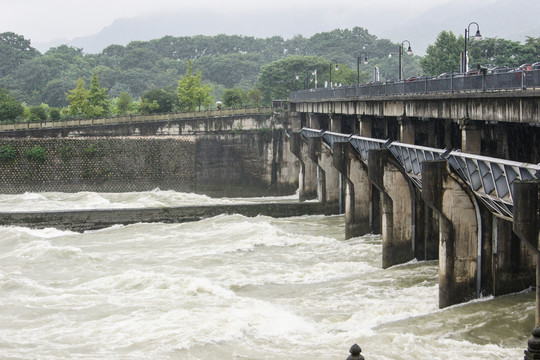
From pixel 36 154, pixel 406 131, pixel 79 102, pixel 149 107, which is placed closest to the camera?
pixel 406 131

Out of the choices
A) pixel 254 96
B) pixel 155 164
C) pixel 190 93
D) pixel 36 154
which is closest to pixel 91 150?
pixel 36 154

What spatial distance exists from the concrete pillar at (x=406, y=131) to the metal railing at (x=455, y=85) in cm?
125

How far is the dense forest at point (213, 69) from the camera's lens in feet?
283

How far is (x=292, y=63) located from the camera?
104812 mm

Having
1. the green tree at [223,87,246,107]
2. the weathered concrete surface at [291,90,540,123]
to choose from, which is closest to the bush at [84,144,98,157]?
the green tree at [223,87,246,107]

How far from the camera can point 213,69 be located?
542ft

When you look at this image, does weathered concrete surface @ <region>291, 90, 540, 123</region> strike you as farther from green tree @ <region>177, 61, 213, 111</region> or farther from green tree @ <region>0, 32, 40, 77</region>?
green tree @ <region>0, 32, 40, 77</region>

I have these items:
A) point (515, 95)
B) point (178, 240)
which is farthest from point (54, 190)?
point (515, 95)

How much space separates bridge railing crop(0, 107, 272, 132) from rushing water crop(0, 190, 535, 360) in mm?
24734

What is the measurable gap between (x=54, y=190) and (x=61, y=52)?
120 meters

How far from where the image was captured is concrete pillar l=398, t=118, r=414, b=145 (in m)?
35.2

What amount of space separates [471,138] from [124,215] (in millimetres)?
23113

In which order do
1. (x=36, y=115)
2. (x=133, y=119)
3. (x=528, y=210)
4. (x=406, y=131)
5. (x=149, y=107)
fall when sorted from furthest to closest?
(x=149, y=107), (x=36, y=115), (x=133, y=119), (x=406, y=131), (x=528, y=210)

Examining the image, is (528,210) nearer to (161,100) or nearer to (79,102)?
(161,100)
